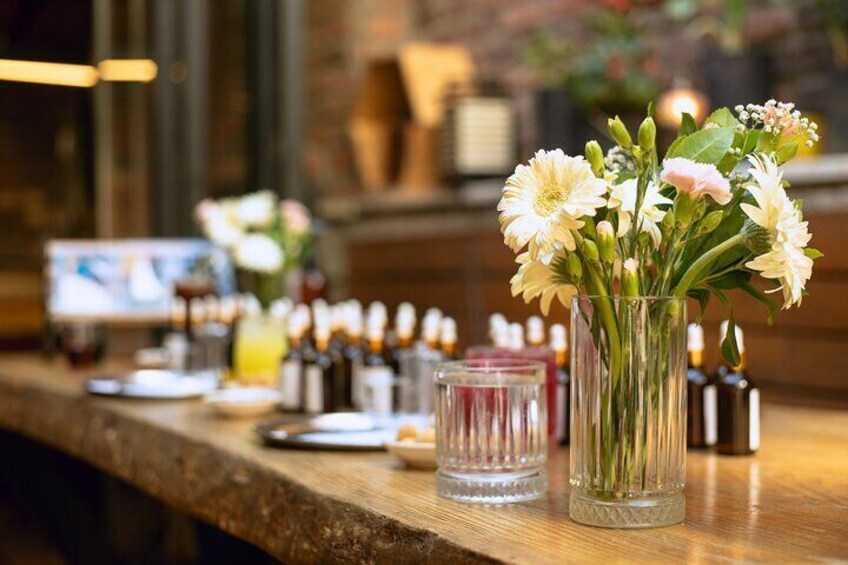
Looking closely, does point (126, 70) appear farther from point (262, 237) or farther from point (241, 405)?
point (241, 405)

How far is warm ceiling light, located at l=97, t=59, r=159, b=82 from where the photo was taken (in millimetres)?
5551

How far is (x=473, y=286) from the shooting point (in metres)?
4.22

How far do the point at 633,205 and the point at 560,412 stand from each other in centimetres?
64

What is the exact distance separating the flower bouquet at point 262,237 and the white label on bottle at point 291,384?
57 centimetres

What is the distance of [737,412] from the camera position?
1783 millimetres

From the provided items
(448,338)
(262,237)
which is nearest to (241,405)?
(448,338)

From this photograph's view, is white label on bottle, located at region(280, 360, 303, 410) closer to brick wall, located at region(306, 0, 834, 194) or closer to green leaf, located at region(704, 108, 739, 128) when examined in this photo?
green leaf, located at region(704, 108, 739, 128)

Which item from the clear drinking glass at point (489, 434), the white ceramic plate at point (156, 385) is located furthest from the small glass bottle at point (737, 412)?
the white ceramic plate at point (156, 385)

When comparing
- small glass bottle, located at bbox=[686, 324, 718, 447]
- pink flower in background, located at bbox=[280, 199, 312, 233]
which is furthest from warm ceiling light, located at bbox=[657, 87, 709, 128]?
small glass bottle, located at bbox=[686, 324, 718, 447]

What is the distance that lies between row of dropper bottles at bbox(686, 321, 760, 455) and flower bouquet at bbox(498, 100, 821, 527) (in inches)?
16.8

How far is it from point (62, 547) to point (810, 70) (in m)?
2.52

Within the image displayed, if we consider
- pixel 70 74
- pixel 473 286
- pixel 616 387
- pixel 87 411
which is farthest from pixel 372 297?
pixel 616 387

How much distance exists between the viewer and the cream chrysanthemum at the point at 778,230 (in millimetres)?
1276

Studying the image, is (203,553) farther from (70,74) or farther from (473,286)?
(70,74)
